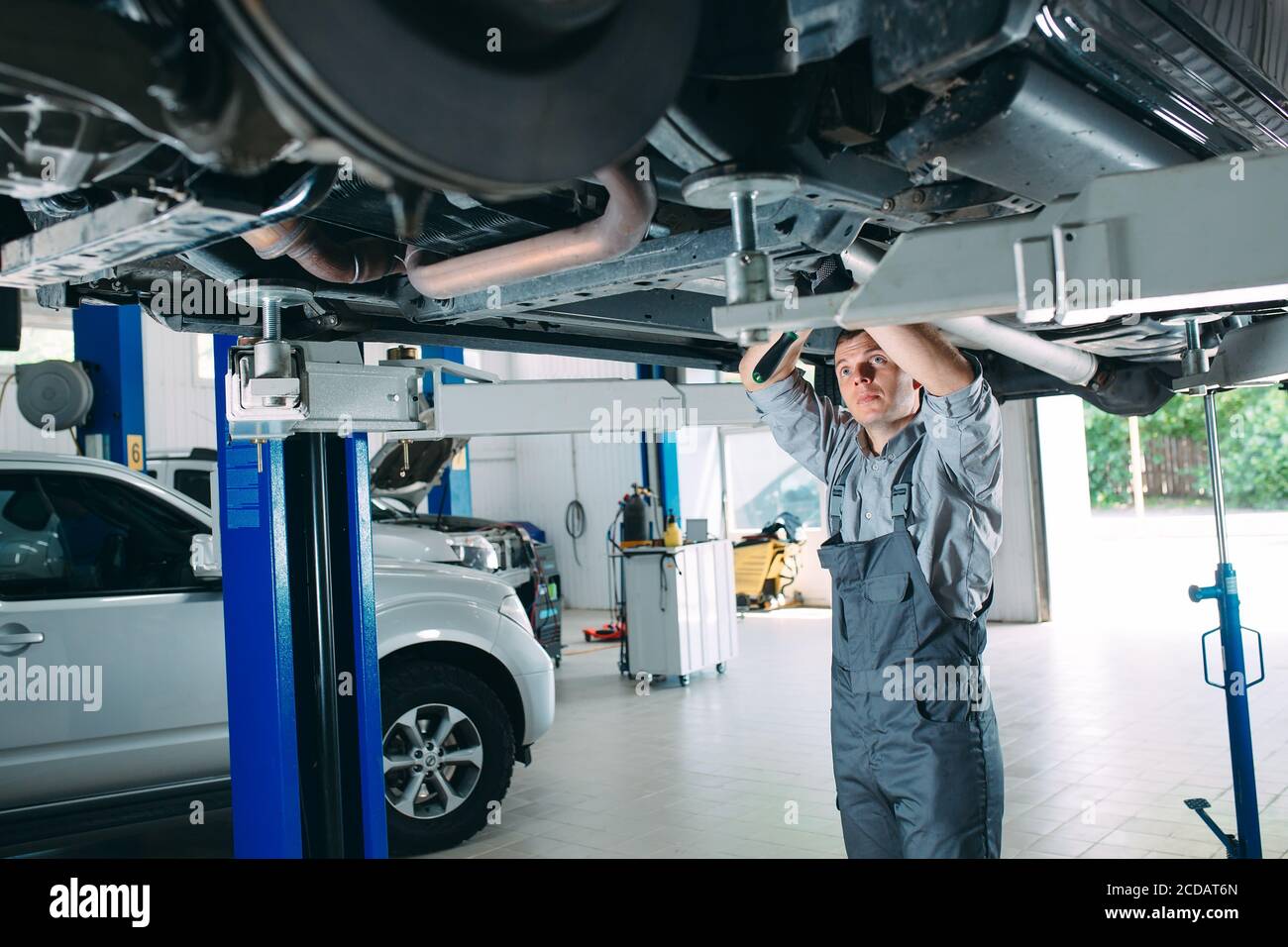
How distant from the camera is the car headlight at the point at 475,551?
6.49m

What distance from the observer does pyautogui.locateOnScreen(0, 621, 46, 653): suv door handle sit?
329 centimetres

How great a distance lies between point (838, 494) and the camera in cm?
273

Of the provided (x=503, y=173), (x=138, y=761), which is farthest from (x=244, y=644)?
(x=503, y=173)

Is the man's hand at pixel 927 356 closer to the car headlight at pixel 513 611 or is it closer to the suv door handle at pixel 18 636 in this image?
the car headlight at pixel 513 611

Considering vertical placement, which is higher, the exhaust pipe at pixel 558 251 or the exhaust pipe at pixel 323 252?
the exhaust pipe at pixel 323 252

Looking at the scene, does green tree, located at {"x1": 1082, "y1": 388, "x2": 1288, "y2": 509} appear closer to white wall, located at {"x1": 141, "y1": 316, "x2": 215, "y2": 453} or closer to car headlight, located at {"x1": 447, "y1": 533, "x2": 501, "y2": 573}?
car headlight, located at {"x1": 447, "y1": 533, "x2": 501, "y2": 573}

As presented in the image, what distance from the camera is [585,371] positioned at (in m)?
13.2

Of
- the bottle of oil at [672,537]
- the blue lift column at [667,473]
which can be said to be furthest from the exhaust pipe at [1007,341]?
the blue lift column at [667,473]

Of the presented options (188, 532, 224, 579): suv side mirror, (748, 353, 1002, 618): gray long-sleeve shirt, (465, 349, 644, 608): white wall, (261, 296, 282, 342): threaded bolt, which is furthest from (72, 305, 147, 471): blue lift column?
(465, 349, 644, 608): white wall

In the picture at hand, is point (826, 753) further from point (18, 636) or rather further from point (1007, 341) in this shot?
point (18, 636)

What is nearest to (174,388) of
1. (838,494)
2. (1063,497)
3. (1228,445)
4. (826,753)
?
(826,753)

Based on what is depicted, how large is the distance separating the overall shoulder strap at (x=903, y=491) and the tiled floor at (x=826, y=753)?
192 centimetres

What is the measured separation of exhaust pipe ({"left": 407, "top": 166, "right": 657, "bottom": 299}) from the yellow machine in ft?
31.8

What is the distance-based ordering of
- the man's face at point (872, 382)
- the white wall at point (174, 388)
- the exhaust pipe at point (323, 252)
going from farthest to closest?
the white wall at point (174, 388), the man's face at point (872, 382), the exhaust pipe at point (323, 252)
